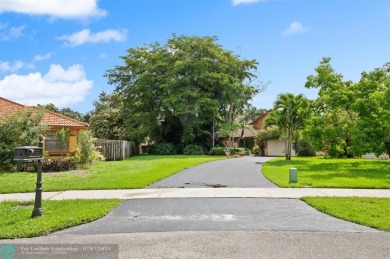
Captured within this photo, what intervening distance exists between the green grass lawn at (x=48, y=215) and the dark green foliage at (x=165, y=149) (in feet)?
90.3

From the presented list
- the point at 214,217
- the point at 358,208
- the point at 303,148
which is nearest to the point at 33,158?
the point at 214,217

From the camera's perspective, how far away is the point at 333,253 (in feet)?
16.4

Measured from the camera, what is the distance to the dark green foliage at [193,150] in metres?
36.0

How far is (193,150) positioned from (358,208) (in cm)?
2859

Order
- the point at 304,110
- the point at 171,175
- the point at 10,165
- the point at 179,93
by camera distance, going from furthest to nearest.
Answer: the point at 179,93 < the point at 304,110 < the point at 10,165 < the point at 171,175

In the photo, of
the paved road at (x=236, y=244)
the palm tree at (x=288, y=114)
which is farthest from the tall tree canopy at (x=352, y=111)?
the paved road at (x=236, y=244)

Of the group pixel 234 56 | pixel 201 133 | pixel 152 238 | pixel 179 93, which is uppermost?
pixel 234 56

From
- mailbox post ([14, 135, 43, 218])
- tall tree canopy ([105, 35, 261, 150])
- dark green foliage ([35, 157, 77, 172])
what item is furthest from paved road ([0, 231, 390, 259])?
tall tree canopy ([105, 35, 261, 150])

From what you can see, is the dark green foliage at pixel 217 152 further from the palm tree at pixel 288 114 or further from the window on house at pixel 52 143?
the window on house at pixel 52 143

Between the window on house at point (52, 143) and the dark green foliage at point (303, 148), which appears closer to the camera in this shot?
the window on house at point (52, 143)

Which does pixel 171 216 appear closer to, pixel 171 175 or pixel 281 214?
pixel 281 214

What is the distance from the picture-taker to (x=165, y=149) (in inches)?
1455

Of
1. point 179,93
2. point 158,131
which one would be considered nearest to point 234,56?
point 179,93

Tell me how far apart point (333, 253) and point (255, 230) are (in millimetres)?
1576
